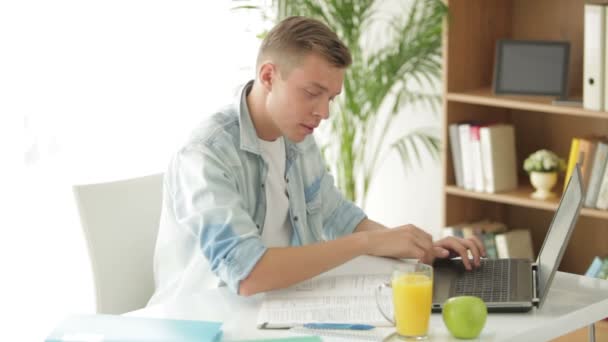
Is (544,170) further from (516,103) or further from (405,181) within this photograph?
(405,181)

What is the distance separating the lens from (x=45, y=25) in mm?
3389

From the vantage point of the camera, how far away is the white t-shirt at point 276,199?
7.50ft

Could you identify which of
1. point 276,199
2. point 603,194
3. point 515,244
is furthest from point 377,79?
point 276,199

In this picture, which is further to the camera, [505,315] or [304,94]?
[304,94]

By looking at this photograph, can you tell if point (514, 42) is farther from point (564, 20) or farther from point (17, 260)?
point (17, 260)

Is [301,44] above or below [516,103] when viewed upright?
above

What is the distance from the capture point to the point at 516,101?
3482 millimetres

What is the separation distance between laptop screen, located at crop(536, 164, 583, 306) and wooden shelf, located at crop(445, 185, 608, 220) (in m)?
1.44

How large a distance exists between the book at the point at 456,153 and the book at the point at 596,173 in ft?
1.67

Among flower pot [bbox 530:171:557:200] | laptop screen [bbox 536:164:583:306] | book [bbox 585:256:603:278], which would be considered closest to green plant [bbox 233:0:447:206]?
flower pot [bbox 530:171:557:200]

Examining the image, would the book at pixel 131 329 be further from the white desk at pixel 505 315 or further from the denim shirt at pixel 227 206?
the denim shirt at pixel 227 206

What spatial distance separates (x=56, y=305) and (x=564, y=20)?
221cm

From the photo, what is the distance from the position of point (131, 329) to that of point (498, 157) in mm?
2248

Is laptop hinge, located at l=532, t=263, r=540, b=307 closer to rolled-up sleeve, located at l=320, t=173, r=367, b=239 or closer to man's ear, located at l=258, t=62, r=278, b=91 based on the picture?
rolled-up sleeve, located at l=320, t=173, r=367, b=239
